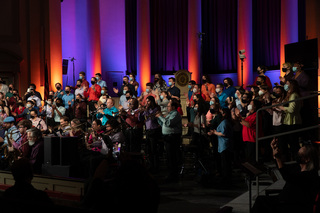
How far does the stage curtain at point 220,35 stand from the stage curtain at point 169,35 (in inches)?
51.2

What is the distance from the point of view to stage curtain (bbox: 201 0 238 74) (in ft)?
78.2

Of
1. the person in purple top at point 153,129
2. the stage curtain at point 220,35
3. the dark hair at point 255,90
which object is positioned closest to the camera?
the person in purple top at point 153,129

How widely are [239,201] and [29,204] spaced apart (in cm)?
450

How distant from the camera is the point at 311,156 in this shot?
5.70m


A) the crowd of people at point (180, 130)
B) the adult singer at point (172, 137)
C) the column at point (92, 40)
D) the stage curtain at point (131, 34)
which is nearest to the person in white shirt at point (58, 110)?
the crowd of people at point (180, 130)

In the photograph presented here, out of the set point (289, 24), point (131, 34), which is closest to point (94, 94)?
point (289, 24)

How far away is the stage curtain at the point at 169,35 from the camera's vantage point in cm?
2538

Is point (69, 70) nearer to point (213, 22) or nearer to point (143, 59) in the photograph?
point (143, 59)

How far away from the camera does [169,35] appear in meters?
25.6

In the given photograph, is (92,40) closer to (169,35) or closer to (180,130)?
(169,35)

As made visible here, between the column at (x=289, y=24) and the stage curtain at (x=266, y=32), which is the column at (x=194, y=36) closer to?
the stage curtain at (x=266, y=32)

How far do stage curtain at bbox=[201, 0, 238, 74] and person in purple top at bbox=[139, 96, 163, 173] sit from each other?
12.7 metres

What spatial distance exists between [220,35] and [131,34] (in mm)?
5070

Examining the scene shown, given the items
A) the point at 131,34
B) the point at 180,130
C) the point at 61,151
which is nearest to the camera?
the point at 61,151
